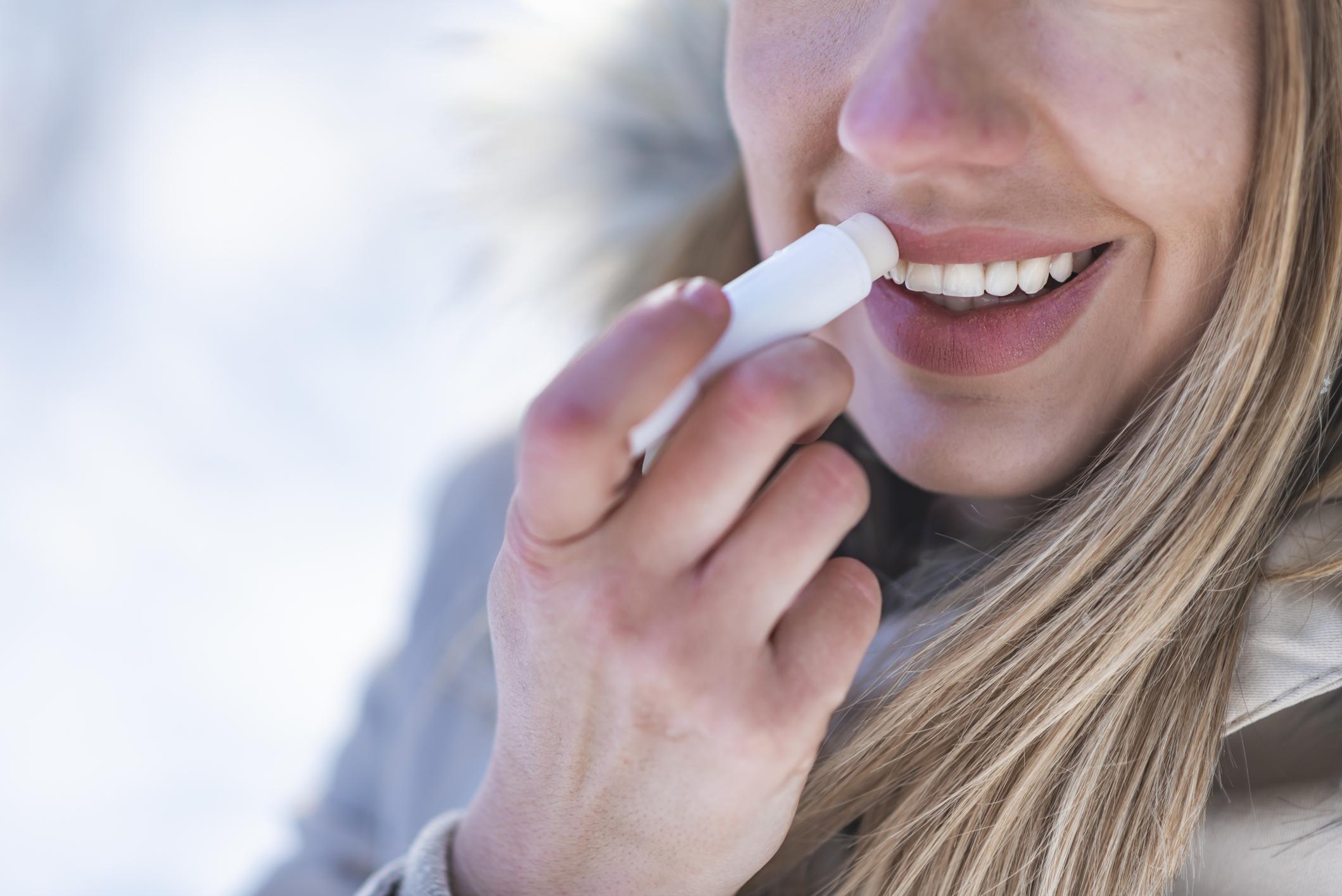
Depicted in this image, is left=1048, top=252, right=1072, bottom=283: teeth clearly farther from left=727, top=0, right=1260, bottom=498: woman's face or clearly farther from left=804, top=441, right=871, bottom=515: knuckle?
left=804, top=441, right=871, bottom=515: knuckle

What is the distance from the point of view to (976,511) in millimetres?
819

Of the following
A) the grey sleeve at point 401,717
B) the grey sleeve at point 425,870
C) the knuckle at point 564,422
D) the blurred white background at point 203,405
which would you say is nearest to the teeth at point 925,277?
the knuckle at point 564,422

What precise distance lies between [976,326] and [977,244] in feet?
0.18

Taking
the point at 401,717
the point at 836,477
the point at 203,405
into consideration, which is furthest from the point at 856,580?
the point at 203,405

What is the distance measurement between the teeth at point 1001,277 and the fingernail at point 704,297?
0.27m

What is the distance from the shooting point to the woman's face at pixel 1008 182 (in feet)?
2.08

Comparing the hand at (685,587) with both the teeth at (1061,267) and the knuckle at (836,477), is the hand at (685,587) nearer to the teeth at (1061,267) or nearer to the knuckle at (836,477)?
the knuckle at (836,477)

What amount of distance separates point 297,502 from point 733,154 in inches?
43.5

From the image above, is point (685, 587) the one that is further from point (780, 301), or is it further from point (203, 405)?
point (203, 405)

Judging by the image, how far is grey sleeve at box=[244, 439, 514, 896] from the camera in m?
1.17

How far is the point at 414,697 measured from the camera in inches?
48.1

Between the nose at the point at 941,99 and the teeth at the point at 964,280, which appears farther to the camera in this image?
the teeth at the point at 964,280

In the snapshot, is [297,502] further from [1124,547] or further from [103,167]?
[1124,547]

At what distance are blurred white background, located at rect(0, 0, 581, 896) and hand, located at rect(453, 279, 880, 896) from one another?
1.09 metres
